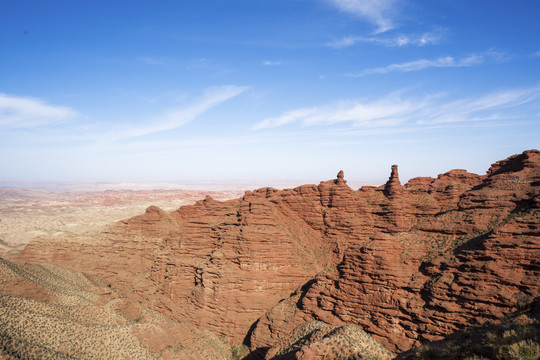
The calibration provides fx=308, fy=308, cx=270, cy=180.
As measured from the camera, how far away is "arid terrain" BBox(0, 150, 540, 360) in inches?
938

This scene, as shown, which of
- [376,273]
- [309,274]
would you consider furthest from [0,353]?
[309,274]

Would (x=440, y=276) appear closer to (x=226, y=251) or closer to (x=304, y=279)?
(x=304, y=279)

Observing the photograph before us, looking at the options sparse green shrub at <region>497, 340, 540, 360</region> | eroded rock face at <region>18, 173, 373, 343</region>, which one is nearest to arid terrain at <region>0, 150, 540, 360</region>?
sparse green shrub at <region>497, 340, 540, 360</region>

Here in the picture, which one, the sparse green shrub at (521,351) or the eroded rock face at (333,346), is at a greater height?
the sparse green shrub at (521,351)

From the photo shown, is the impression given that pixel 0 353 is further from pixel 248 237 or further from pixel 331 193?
pixel 331 193

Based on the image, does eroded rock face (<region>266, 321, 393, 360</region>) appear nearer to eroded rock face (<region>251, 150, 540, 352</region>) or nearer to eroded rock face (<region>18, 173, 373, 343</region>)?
eroded rock face (<region>251, 150, 540, 352</region>)

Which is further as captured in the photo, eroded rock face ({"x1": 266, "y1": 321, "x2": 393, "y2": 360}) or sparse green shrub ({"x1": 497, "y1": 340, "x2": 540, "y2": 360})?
eroded rock face ({"x1": 266, "y1": 321, "x2": 393, "y2": 360})

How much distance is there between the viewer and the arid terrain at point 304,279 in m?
23.8

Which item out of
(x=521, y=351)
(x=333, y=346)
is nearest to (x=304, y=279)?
(x=333, y=346)

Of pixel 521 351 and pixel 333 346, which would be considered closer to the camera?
pixel 521 351

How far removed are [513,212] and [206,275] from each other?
35.3 metres

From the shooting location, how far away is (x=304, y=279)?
41.8m

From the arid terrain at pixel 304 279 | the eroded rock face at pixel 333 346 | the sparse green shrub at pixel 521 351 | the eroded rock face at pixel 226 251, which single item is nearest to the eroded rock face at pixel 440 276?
the arid terrain at pixel 304 279

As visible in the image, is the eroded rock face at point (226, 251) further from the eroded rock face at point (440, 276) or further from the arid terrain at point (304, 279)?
the eroded rock face at point (440, 276)
